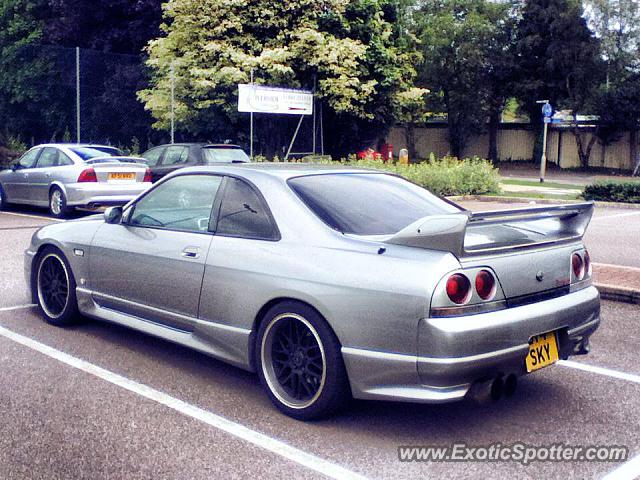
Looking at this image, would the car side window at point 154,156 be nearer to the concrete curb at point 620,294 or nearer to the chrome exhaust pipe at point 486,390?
the concrete curb at point 620,294

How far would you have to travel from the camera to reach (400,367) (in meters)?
3.95

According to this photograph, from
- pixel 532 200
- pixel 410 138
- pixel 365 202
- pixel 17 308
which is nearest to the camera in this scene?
pixel 365 202

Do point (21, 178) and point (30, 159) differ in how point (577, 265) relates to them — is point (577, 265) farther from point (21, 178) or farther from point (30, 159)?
point (21, 178)

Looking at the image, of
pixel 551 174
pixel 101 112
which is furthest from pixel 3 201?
pixel 551 174

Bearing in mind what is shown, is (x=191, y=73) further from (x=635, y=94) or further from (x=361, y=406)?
(x=635, y=94)

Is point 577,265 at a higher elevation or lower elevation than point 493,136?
lower

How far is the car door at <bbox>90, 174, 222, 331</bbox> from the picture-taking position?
5074mm

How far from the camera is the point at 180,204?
18.4ft

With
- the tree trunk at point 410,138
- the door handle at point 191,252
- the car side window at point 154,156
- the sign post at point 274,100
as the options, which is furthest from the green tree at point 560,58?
the door handle at point 191,252

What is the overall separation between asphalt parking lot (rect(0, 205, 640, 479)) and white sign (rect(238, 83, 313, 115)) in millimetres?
15425

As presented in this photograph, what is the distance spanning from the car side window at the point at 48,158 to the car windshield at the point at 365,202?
35.7 ft

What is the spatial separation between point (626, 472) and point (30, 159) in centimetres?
1409

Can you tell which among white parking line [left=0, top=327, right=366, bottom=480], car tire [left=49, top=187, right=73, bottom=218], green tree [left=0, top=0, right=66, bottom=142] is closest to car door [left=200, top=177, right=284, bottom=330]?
white parking line [left=0, top=327, right=366, bottom=480]

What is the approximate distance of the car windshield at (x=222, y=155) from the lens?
1631 centimetres
